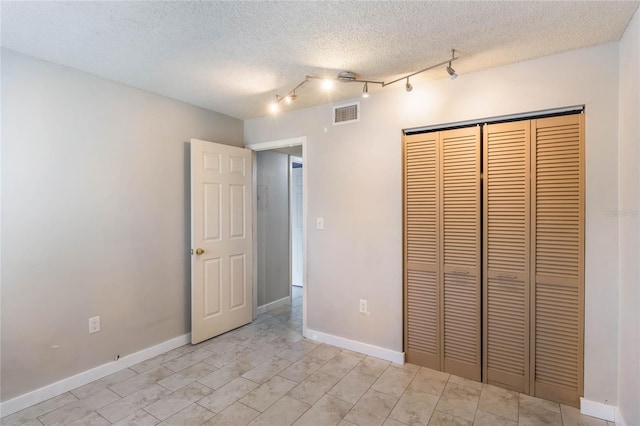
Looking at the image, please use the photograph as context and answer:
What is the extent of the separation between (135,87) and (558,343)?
3845 millimetres

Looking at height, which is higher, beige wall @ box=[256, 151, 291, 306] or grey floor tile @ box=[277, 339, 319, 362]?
beige wall @ box=[256, 151, 291, 306]

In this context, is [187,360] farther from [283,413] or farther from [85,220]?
[85,220]

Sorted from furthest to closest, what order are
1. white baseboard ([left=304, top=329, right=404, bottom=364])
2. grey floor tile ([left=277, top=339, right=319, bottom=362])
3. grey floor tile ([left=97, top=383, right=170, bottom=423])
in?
1. grey floor tile ([left=277, top=339, right=319, bottom=362])
2. white baseboard ([left=304, top=329, right=404, bottom=364])
3. grey floor tile ([left=97, top=383, right=170, bottom=423])

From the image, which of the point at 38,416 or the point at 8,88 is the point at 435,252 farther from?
the point at 8,88

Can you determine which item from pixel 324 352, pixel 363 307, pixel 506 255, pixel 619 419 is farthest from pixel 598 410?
pixel 324 352

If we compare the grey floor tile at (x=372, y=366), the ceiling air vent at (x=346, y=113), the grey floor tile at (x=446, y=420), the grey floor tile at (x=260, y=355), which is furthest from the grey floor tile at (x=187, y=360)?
the ceiling air vent at (x=346, y=113)

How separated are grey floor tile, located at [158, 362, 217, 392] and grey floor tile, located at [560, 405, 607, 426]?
253cm

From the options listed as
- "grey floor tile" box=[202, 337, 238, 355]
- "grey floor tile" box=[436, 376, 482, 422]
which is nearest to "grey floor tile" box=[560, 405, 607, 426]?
"grey floor tile" box=[436, 376, 482, 422]

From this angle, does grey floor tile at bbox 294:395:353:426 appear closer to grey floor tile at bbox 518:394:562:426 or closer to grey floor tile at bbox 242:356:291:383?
grey floor tile at bbox 242:356:291:383

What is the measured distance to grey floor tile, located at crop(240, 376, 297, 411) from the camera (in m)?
2.22

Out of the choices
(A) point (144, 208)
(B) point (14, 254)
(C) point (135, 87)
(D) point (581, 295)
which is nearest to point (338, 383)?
(D) point (581, 295)

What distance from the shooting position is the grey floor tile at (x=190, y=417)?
2.03m

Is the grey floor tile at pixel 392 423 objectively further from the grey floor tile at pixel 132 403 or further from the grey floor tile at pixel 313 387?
the grey floor tile at pixel 132 403

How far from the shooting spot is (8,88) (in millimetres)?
2141
